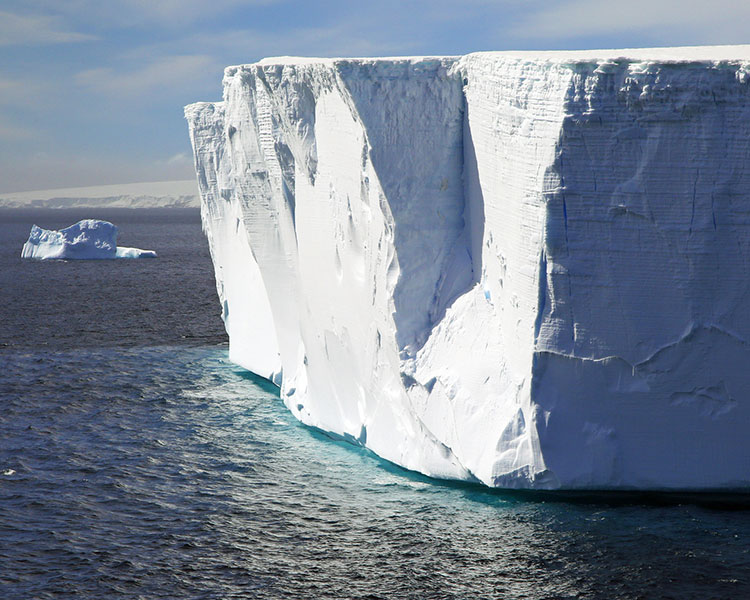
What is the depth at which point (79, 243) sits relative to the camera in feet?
154

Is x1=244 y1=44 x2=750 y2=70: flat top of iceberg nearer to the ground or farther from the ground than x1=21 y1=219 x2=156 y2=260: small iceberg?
farther from the ground

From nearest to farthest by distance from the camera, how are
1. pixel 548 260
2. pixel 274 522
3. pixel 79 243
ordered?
pixel 548 260 → pixel 274 522 → pixel 79 243

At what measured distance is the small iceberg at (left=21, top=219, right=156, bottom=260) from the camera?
46.9m

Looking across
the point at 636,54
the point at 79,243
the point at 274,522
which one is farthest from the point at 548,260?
the point at 79,243

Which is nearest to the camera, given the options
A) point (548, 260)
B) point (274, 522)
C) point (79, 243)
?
point (548, 260)

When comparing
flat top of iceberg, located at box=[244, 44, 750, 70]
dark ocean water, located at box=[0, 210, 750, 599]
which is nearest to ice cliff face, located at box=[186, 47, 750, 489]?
flat top of iceberg, located at box=[244, 44, 750, 70]

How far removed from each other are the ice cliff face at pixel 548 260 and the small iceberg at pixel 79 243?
37209 millimetres

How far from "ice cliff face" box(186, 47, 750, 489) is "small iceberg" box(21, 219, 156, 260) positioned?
3721cm

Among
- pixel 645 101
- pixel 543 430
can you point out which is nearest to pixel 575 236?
pixel 645 101

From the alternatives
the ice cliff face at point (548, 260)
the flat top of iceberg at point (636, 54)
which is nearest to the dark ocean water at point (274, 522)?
the ice cliff face at point (548, 260)

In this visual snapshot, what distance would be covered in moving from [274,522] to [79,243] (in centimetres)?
4030

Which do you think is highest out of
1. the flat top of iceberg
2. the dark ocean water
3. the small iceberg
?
the flat top of iceberg

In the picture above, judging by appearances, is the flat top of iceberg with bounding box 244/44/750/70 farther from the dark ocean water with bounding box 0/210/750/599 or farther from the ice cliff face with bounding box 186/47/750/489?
the dark ocean water with bounding box 0/210/750/599

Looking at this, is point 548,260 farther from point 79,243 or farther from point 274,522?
point 79,243
